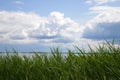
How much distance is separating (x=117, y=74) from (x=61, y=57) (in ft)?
5.45

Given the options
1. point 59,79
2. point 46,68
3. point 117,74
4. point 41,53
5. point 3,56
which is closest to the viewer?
point 117,74

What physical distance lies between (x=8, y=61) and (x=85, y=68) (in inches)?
95.8

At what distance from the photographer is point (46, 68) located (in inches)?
250

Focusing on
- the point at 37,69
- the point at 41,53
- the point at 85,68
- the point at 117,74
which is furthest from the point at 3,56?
the point at 117,74

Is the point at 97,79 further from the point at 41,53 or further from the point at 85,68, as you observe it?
the point at 41,53

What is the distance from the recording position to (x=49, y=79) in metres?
6.00

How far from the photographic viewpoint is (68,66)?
607cm

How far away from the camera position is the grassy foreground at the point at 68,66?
5707 mm

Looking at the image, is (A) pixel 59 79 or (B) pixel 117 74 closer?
(B) pixel 117 74

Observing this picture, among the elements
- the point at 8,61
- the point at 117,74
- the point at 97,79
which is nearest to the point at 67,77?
the point at 97,79

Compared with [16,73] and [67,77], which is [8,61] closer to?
[16,73]

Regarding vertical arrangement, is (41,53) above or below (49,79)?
above

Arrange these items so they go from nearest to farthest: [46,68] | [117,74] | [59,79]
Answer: [117,74], [59,79], [46,68]

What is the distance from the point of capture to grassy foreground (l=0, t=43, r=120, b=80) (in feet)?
18.7
